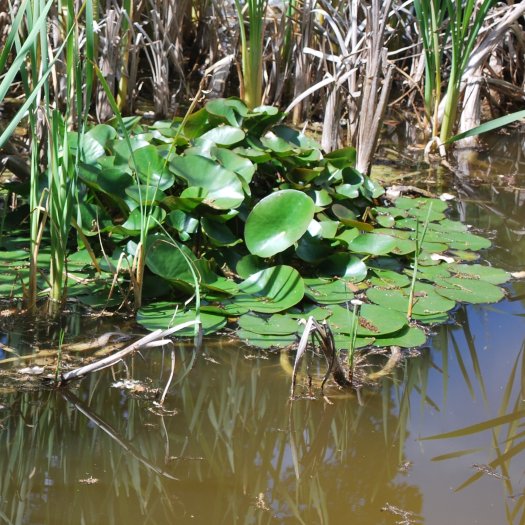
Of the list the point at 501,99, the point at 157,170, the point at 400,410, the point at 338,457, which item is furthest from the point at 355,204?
the point at 501,99

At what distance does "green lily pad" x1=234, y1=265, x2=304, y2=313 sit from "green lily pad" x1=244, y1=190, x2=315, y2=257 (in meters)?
0.08

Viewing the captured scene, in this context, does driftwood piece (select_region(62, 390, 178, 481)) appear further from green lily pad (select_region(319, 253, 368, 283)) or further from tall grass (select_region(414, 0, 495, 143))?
tall grass (select_region(414, 0, 495, 143))

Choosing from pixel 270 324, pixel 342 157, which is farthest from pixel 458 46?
pixel 270 324

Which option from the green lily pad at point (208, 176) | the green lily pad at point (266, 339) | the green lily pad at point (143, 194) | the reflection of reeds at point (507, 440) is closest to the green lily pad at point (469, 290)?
the reflection of reeds at point (507, 440)

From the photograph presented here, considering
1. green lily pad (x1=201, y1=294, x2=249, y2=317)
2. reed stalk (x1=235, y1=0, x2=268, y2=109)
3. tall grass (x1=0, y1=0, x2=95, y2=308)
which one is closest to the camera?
tall grass (x1=0, y1=0, x2=95, y2=308)

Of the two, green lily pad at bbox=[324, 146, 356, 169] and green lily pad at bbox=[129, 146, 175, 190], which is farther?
green lily pad at bbox=[324, 146, 356, 169]

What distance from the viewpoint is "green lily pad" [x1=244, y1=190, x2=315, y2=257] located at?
2541mm

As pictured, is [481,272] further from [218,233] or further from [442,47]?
[442,47]

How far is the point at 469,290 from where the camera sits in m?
2.68

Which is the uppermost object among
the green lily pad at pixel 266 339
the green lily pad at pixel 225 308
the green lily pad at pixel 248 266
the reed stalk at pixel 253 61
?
the reed stalk at pixel 253 61

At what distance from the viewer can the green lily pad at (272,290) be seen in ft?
7.85

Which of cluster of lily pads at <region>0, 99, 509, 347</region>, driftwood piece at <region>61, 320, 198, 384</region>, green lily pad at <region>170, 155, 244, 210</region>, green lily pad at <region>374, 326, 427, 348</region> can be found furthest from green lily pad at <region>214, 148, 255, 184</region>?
driftwood piece at <region>61, 320, 198, 384</region>

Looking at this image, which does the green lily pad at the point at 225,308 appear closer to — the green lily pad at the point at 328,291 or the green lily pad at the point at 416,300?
the green lily pad at the point at 328,291

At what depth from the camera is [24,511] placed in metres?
1.49
